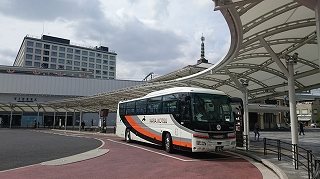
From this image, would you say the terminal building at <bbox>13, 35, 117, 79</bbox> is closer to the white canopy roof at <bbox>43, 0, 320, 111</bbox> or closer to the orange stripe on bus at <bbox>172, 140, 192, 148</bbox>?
the white canopy roof at <bbox>43, 0, 320, 111</bbox>

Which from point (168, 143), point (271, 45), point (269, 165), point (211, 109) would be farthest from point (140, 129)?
point (271, 45)

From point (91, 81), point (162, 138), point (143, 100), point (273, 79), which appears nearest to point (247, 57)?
point (273, 79)

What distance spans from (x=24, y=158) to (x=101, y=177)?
5.52m

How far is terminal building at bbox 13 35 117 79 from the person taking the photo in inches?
4232

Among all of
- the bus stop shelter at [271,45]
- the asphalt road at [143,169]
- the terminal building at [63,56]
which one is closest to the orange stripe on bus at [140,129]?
the bus stop shelter at [271,45]

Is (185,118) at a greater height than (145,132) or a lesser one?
greater

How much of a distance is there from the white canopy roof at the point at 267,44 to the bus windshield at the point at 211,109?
1603 mm

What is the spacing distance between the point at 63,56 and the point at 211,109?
107m

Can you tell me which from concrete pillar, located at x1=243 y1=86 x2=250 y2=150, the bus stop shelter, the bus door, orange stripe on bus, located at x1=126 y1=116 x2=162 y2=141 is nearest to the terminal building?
orange stripe on bus, located at x1=126 y1=116 x2=162 y2=141

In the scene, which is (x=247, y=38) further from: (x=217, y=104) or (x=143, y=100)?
(x=143, y=100)

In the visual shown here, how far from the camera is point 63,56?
114188 mm

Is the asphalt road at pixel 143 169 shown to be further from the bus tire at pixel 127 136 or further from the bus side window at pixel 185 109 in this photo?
the bus tire at pixel 127 136

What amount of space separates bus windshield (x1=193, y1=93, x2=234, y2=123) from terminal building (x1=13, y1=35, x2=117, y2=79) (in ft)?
290

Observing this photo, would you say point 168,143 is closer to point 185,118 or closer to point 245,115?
point 185,118
